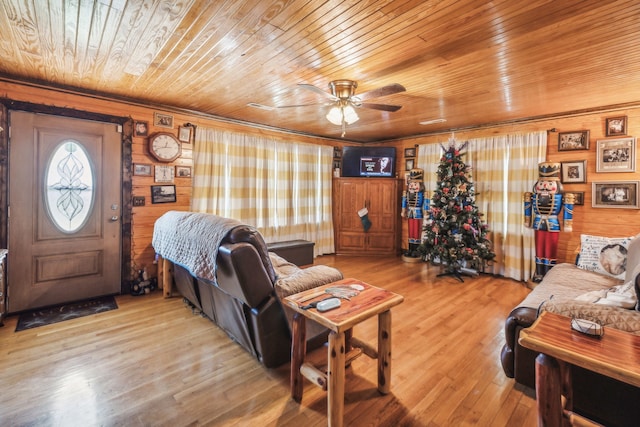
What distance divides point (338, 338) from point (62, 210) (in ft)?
11.3

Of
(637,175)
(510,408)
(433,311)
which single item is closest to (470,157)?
(637,175)

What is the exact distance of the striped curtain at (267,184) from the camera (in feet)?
13.9

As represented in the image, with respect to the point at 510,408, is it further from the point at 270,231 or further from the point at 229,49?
the point at 270,231

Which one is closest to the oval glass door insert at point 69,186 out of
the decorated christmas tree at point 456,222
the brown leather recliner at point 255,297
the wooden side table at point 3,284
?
the wooden side table at point 3,284

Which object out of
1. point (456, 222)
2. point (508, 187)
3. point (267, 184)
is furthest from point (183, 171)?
point (508, 187)

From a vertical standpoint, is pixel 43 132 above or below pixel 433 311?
above

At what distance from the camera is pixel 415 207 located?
5.23 meters

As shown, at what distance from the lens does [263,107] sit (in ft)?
12.3

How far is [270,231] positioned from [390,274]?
6.89 feet

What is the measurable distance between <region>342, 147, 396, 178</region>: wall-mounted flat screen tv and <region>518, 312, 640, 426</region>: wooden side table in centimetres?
446

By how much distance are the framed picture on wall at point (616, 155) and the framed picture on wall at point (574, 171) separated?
0.47 ft

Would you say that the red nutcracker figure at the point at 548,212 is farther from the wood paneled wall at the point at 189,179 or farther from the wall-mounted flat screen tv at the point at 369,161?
the wall-mounted flat screen tv at the point at 369,161

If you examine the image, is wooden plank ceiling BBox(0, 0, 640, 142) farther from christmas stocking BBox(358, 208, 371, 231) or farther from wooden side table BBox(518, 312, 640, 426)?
christmas stocking BBox(358, 208, 371, 231)

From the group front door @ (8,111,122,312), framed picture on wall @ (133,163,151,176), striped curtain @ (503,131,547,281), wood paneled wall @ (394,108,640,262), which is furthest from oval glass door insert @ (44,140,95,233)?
wood paneled wall @ (394,108,640,262)
